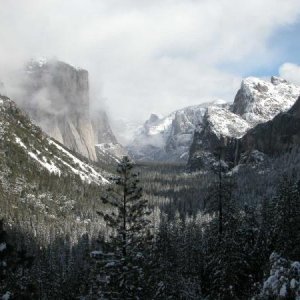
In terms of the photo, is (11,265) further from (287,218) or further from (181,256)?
(181,256)

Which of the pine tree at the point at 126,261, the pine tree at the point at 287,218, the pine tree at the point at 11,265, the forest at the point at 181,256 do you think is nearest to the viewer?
the pine tree at the point at 11,265

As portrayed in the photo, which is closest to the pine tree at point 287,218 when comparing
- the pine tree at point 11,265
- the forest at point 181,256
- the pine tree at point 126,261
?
the forest at point 181,256

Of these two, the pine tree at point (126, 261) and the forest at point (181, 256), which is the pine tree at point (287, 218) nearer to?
the forest at point (181, 256)

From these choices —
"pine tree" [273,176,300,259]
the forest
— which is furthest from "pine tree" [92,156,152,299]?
"pine tree" [273,176,300,259]

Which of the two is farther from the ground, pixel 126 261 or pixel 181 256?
pixel 126 261

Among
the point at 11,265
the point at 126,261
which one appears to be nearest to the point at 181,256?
the point at 126,261

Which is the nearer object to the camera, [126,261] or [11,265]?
[11,265]

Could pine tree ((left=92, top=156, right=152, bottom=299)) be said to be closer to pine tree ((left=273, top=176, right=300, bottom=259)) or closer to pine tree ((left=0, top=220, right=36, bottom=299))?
pine tree ((left=0, top=220, right=36, bottom=299))

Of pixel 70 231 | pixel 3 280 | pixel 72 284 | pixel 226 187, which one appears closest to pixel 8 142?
pixel 70 231

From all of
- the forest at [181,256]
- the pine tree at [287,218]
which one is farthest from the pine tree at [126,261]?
the pine tree at [287,218]

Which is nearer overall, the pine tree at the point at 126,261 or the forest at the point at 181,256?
the forest at the point at 181,256

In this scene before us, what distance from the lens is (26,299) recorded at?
70.5 ft

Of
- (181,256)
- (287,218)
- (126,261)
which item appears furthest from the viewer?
(181,256)

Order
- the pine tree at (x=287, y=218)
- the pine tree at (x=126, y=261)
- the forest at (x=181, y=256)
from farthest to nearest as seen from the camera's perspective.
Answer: the pine tree at (x=287, y=218), the pine tree at (x=126, y=261), the forest at (x=181, y=256)
